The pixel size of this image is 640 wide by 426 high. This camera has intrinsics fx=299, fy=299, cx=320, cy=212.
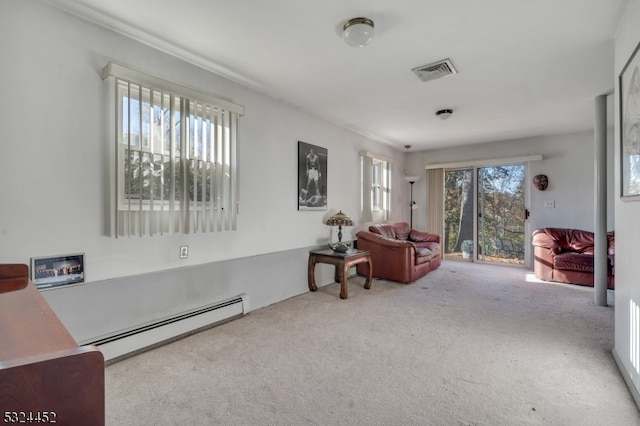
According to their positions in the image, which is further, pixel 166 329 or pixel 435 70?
pixel 435 70

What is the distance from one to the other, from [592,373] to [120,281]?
131 inches

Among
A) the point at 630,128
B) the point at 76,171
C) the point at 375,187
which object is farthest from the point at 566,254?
the point at 76,171

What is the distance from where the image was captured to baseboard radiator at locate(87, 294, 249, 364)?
83.0 inches

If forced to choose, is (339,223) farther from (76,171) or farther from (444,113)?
(76,171)

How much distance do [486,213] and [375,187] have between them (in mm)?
2285

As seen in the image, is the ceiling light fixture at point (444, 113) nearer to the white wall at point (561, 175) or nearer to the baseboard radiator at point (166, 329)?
the white wall at point (561, 175)

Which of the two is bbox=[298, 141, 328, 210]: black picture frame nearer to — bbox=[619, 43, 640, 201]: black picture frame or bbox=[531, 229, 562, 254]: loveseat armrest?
bbox=[619, 43, 640, 201]: black picture frame

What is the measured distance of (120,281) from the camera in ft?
7.24

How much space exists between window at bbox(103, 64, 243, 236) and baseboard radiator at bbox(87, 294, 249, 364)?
2.35 feet

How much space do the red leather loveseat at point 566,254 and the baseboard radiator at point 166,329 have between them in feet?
14.2

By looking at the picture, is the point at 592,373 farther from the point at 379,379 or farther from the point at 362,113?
the point at 362,113

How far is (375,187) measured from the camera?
556cm

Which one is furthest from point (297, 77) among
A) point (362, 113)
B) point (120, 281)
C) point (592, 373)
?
point (592, 373)

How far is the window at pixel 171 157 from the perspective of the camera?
2.17 m
